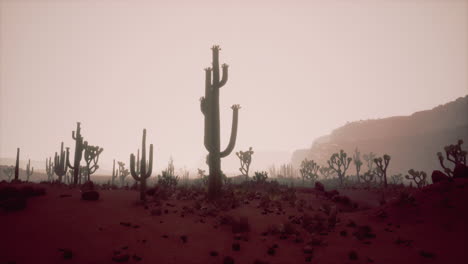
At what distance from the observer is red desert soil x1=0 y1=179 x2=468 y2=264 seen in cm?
603

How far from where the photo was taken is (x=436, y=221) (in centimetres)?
807

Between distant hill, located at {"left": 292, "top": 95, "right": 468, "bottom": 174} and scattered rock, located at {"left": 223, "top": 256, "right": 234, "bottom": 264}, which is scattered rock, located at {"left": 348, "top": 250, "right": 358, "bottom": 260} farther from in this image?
distant hill, located at {"left": 292, "top": 95, "right": 468, "bottom": 174}

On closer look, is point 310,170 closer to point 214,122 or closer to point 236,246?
point 214,122

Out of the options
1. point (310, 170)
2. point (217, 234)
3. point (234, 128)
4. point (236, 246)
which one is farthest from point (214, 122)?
point (310, 170)

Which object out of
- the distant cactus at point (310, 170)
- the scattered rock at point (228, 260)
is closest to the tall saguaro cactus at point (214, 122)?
the scattered rock at point (228, 260)

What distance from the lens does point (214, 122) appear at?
12.2 m

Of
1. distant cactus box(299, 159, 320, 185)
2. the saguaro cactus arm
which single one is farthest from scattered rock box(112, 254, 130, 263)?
distant cactus box(299, 159, 320, 185)

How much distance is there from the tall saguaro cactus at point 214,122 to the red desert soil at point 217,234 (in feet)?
5.72

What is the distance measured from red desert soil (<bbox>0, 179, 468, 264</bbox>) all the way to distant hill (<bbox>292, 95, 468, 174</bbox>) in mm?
64486

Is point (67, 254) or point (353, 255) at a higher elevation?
point (67, 254)

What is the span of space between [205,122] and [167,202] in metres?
3.99

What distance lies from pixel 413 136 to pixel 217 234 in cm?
8025

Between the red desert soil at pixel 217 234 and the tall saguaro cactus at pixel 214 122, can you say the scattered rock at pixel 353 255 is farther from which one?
the tall saguaro cactus at pixel 214 122

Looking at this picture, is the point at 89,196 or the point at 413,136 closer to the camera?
the point at 89,196
